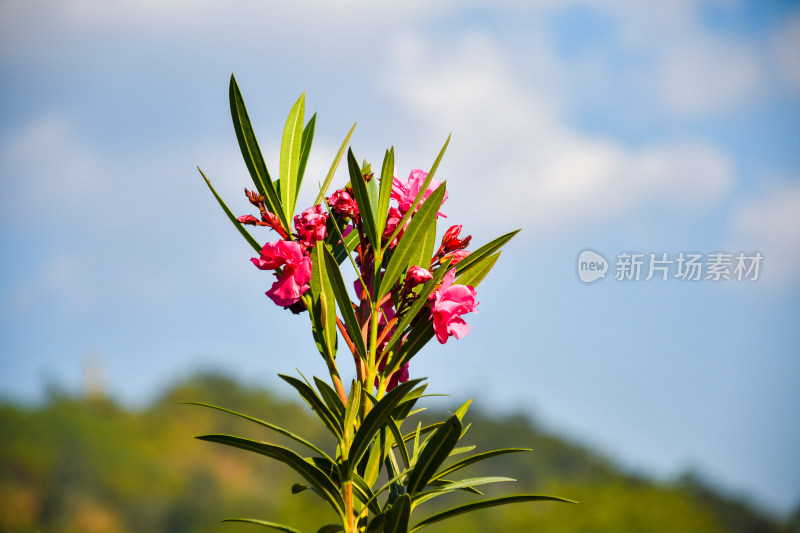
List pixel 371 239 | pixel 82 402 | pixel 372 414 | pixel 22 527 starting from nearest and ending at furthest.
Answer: pixel 372 414 → pixel 371 239 → pixel 22 527 → pixel 82 402

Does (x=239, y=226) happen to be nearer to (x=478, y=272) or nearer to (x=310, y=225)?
(x=310, y=225)

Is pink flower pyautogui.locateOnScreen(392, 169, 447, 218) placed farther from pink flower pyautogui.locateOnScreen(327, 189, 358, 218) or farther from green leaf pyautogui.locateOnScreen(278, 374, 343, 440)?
green leaf pyautogui.locateOnScreen(278, 374, 343, 440)

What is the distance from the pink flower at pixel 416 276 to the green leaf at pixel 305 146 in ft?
0.84

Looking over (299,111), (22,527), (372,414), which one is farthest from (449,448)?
(22,527)

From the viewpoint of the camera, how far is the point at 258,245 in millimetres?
1079

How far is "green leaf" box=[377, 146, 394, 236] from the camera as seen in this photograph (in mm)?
1072

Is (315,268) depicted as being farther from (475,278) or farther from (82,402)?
(82,402)

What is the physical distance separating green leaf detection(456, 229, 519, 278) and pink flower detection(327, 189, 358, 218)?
187 mm

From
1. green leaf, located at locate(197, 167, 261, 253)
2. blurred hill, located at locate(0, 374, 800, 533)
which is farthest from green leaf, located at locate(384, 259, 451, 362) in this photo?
blurred hill, located at locate(0, 374, 800, 533)

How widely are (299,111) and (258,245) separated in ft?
0.85

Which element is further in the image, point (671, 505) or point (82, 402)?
point (82, 402)

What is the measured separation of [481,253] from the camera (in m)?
1.12

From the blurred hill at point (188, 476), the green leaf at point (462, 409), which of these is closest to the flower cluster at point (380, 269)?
the green leaf at point (462, 409)

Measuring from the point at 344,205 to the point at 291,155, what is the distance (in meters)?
0.15
